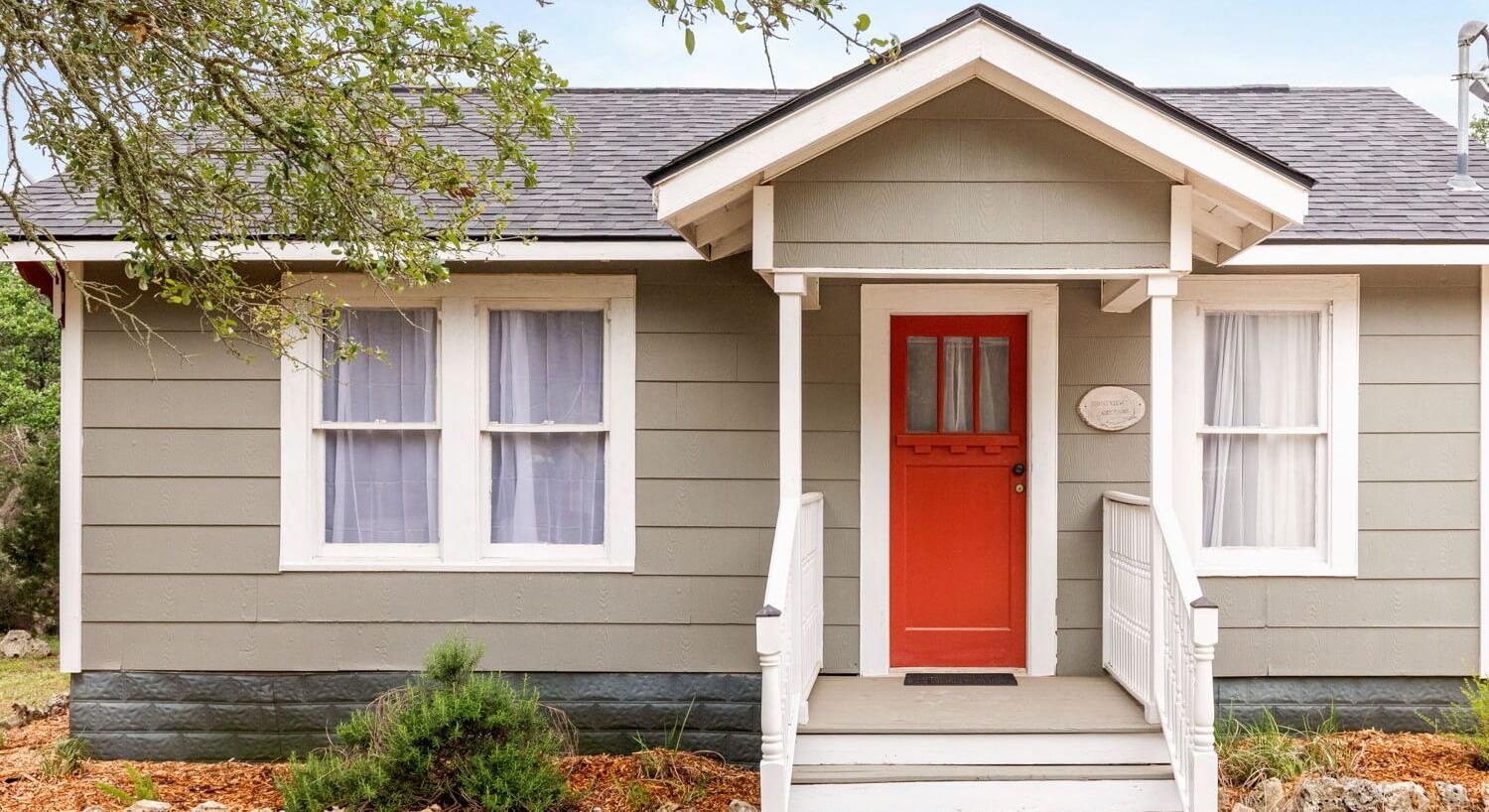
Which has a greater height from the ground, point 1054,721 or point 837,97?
point 837,97

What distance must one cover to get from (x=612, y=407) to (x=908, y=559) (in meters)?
1.76

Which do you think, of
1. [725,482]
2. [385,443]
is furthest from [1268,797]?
[385,443]

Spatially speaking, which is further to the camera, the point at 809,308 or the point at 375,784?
the point at 809,308

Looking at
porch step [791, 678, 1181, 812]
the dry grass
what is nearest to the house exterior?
porch step [791, 678, 1181, 812]

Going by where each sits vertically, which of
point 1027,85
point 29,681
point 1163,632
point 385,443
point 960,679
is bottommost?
point 29,681

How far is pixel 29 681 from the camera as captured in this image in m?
7.98

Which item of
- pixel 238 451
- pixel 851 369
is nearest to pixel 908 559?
pixel 851 369

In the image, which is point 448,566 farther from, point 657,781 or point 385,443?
point 657,781

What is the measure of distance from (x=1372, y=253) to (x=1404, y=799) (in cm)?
253

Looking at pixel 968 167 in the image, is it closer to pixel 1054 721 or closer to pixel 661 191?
pixel 661 191

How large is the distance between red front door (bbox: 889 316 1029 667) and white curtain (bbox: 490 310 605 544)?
1.58m

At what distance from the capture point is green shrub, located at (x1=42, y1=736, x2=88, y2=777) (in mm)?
5328

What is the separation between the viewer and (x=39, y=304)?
46.0ft

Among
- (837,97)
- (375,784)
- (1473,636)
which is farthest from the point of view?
(1473,636)
